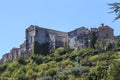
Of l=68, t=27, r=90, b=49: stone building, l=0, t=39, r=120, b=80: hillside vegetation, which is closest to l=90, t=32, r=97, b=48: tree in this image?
l=0, t=39, r=120, b=80: hillside vegetation

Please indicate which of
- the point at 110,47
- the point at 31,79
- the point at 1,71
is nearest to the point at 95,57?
the point at 110,47

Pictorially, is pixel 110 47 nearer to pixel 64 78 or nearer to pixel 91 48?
pixel 91 48

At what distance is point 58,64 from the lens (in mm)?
107250

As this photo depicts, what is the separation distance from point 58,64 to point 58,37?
17114 millimetres

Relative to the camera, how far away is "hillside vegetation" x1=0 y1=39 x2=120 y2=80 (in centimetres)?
9456

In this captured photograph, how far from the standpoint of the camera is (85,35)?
115 metres

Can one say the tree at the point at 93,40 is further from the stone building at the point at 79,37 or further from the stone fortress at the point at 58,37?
the stone building at the point at 79,37

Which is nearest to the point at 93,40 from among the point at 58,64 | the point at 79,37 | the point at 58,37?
the point at 79,37

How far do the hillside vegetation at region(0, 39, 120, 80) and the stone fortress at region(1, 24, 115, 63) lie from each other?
2823mm

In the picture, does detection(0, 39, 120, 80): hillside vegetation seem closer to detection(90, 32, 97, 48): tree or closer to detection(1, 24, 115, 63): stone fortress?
detection(90, 32, 97, 48): tree

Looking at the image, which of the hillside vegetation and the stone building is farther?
the stone building

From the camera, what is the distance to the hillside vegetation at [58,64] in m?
94.6

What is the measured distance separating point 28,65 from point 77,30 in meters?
14.4

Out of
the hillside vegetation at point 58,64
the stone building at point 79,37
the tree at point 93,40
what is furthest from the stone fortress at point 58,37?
the hillside vegetation at point 58,64
